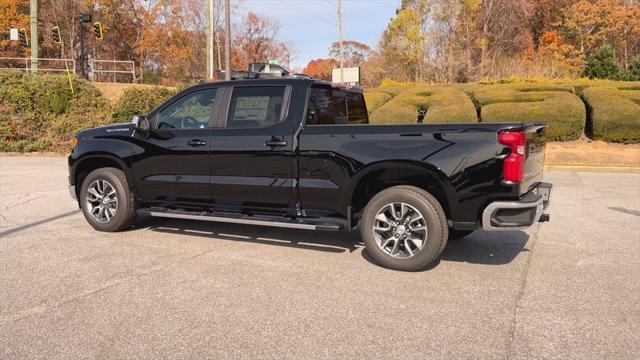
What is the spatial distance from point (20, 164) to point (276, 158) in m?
12.7

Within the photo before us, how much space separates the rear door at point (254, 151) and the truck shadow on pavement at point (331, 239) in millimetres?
686

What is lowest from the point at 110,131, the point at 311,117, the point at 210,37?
the point at 110,131

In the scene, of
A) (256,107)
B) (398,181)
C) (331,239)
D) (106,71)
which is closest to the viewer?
(398,181)

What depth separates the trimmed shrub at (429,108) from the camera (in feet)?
54.1

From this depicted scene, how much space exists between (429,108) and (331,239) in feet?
40.5

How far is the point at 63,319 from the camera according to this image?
12.2 ft

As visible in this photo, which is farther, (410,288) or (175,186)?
(175,186)

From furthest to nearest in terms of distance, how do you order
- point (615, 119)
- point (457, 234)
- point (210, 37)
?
1. point (210, 37)
2. point (615, 119)
3. point (457, 234)

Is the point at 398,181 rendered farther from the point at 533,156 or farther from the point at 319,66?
the point at 319,66

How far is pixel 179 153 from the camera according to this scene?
5883 millimetres

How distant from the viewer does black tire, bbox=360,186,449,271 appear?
4.73 meters

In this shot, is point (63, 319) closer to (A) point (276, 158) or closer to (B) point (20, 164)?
(A) point (276, 158)

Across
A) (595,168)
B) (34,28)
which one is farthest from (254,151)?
(34,28)

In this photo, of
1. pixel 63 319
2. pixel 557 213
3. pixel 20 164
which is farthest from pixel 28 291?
pixel 20 164
